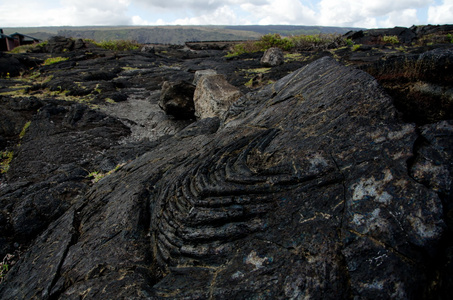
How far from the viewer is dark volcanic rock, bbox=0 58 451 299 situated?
10.9ft

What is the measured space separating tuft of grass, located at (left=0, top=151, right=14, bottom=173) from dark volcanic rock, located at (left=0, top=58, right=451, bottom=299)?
5.74m

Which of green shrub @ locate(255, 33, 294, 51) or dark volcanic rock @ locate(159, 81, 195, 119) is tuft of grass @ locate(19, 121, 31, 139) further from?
green shrub @ locate(255, 33, 294, 51)

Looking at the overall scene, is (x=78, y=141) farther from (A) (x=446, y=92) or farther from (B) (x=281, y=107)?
(A) (x=446, y=92)

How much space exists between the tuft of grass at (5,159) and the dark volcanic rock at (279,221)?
226 inches

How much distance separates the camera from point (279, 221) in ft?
13.8

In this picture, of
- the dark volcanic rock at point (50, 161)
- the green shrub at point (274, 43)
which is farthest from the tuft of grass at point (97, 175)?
the green shrub at point (274, 43)

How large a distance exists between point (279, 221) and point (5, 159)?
12815mm

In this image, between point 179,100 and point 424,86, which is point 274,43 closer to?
point 179,100

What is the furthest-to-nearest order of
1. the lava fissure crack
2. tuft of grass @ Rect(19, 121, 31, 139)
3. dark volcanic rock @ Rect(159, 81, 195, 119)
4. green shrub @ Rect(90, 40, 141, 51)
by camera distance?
green shrub @ Rect(90, 40, 141, 51), dark volcanic rock @ Rect(159, 81, 195, 119), tuft of grass @ Rect(19, 121, 31, 139), the lava fissure crack

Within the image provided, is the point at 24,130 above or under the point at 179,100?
under

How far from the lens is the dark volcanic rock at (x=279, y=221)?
3.33 metres

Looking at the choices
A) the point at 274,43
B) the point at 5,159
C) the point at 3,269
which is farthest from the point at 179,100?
the point at 274,43

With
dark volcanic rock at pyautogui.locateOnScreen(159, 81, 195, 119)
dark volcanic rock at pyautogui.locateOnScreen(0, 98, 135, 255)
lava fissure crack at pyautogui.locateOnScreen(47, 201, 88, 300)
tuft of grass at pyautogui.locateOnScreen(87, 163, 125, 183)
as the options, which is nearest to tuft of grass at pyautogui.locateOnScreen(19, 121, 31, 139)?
dark volcanic rock at pyautogui.locateOnScreen(0, 98, 135, 255)

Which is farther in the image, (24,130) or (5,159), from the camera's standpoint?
(24,130)
